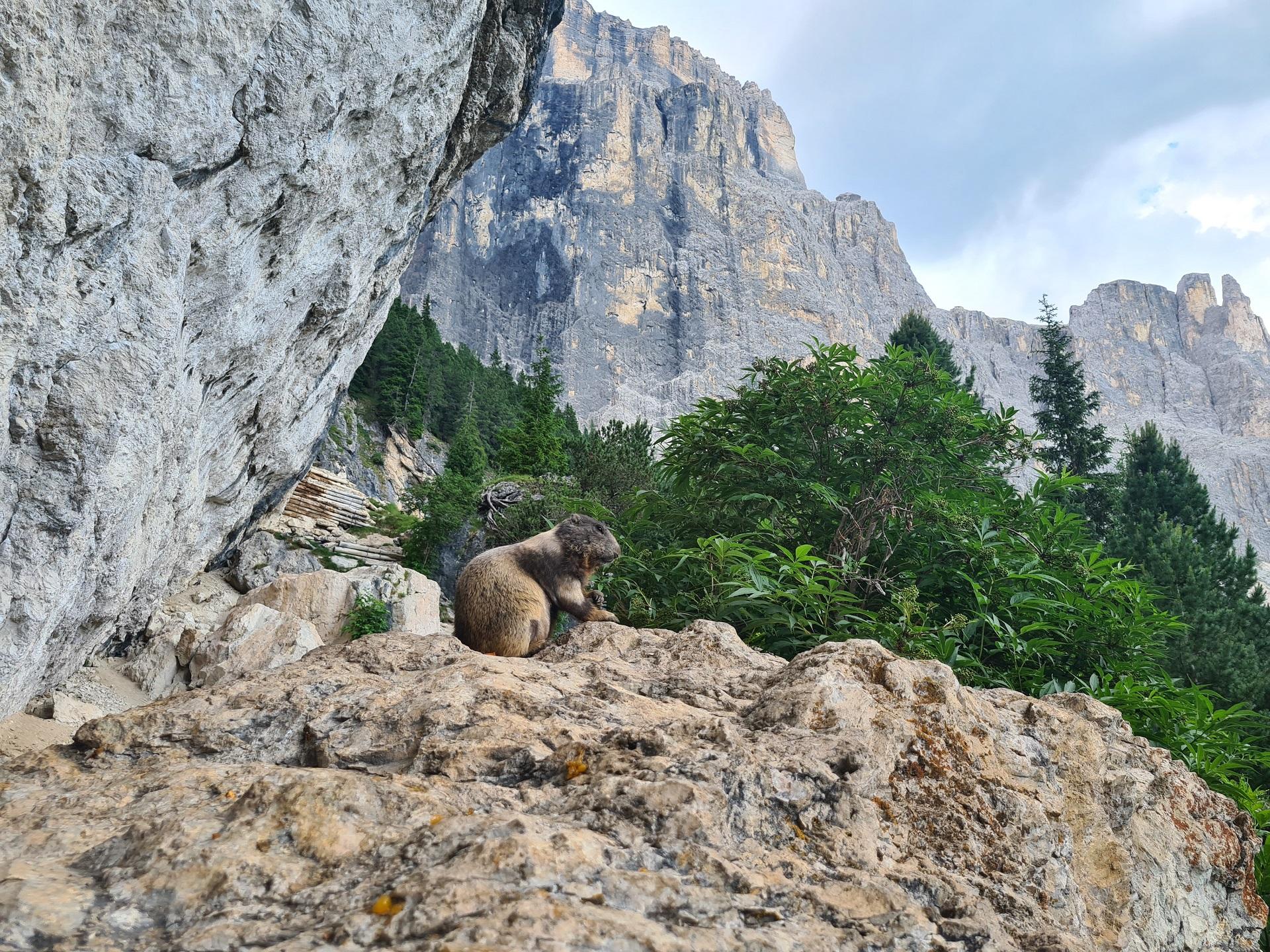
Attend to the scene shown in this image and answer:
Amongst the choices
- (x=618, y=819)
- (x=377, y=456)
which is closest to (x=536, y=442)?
(x=377, y=456)

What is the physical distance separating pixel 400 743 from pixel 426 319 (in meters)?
52.1

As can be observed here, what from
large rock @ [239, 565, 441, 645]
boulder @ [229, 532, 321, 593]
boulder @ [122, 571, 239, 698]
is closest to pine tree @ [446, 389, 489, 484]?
boulder @ [229, 532, 321, 593]

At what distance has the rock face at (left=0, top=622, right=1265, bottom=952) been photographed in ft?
4.13

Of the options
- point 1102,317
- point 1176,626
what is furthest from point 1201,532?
point 1102,317

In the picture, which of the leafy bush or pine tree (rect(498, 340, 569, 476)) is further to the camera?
pine tree (rect(498, 340, 569, 476))

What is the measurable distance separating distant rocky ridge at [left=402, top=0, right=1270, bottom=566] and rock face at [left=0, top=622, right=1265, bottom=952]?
229 feet

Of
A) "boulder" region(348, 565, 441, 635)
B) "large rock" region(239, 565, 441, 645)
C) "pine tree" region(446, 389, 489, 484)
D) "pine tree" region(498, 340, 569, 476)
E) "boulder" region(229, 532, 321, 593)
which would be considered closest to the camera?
"large rock" region(239, 565, 441, 645)

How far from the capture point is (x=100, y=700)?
748cm

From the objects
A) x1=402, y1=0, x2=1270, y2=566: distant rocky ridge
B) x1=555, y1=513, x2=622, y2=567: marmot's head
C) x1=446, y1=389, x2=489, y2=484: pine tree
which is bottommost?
x1=555, y1=513, x2=622, y2=567: marmot's head

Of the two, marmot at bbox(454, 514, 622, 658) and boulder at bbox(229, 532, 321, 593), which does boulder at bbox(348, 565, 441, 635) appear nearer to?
boulder at bbox(229, 532, 321, 593)

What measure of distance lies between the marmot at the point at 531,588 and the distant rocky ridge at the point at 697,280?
67403 millimetres

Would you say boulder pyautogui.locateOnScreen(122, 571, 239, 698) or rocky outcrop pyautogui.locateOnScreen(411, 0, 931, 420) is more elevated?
rocky outcrop pyautogui.locateOnScreen(411, 0, 931, 420)

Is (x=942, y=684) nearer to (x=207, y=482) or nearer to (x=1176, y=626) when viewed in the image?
(x=1176, y=626)

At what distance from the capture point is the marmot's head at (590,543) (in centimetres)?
475
